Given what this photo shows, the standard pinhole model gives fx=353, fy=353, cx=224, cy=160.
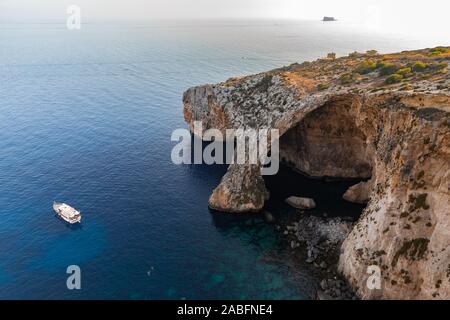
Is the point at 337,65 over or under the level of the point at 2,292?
over

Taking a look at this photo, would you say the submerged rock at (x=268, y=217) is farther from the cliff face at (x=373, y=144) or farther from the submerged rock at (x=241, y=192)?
the cliff face at (x=373, y=144)

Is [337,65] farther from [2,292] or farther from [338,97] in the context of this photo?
[2,292]

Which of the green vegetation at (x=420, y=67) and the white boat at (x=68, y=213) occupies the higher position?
the green vegetation at (x=420, y=67)

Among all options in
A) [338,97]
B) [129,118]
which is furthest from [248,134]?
[129,118]

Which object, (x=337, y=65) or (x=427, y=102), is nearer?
(x=427, y=102)

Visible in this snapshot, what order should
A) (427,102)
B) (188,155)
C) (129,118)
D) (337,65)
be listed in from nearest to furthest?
1. (427,102)
2. (337,65)
3. (188,155)
4. (129,118)

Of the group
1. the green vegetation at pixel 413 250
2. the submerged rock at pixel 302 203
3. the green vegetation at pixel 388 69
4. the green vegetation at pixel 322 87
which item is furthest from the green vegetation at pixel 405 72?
the green vegetation at pixel 413 250

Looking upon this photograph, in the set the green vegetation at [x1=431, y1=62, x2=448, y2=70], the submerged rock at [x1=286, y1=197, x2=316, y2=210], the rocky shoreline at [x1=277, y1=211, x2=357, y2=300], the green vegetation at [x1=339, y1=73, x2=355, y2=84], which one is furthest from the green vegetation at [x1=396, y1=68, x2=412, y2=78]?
the submerged rock at [x1=286, y1=197, x2=316, y2=210]

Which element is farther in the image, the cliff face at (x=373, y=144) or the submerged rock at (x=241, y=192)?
the submerged rock at (x=241, y=192)
